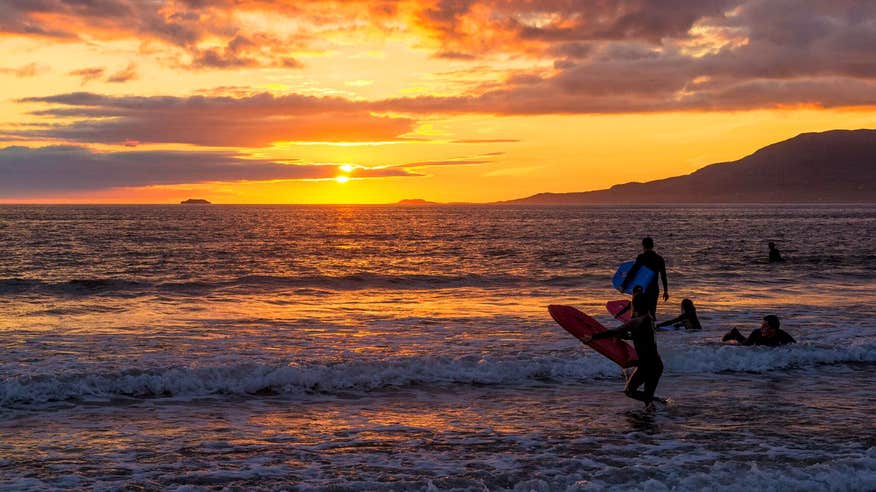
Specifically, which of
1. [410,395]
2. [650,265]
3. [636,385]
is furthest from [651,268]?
[410,395]

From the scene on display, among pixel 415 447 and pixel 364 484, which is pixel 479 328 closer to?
pixel 415 447

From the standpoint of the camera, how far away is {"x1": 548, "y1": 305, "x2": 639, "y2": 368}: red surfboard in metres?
13.9

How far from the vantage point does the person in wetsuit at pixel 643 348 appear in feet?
40.8

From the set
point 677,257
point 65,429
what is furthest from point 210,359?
point 677,257

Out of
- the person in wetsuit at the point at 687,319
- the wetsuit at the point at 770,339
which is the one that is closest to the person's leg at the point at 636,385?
the wetsuit at the point at 770,339

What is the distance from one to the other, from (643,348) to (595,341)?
1.09 metres

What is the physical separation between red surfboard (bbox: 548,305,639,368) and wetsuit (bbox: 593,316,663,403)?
2.99 ft

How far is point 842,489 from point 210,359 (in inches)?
487

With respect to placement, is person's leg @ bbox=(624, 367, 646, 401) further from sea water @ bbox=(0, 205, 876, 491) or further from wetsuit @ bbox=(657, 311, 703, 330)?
wetsuit @ bbox=(657, 311, 703, 330)

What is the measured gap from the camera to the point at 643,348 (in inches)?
496

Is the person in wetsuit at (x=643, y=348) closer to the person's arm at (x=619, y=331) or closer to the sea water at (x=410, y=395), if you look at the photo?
the person's arm at (x=619, y=331)

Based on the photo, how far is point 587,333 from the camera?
1455cm

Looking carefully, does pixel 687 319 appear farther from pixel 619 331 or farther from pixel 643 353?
pixel 619 331

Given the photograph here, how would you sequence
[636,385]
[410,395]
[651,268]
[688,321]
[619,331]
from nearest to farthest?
[619,331]
[636,385]
[410,395]
[651,268]
[688,321]
